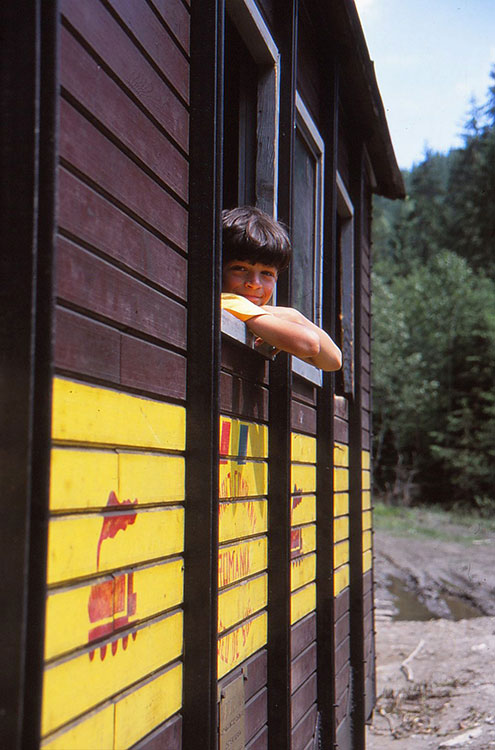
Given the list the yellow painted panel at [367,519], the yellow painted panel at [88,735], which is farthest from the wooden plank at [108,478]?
the yellow painted panel at [367,519]

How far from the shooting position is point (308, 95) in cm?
455

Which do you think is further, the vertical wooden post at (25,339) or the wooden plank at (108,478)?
the wooden plank at (108,478)

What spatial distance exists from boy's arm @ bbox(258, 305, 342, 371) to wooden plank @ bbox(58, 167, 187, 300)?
2.24ft

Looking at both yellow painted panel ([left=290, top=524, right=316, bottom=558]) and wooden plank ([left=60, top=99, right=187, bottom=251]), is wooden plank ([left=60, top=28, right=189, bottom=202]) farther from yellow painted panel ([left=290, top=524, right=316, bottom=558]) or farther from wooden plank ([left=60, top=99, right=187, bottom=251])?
yellow painted panel ([left=290, top=524, right=316, bottom=558])

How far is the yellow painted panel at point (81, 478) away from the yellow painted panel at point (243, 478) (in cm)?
96

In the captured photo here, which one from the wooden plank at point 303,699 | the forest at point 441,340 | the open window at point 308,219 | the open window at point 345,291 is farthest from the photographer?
the forest at point 441,340

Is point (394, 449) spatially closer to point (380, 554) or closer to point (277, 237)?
point (380, 554)

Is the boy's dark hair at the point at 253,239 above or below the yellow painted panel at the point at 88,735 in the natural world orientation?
above

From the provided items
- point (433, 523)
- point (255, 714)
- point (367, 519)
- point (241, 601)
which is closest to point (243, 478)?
point (241, 601)

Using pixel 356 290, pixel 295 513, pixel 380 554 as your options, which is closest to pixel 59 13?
pixel 295 513

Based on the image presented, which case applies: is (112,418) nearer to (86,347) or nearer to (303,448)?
(86,347)

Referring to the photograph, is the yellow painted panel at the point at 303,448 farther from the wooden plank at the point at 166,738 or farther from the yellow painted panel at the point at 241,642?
the wooden plank at the point at 166,738

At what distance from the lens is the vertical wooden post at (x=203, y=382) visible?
2.25 m

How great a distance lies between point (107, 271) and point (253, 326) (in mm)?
1115
